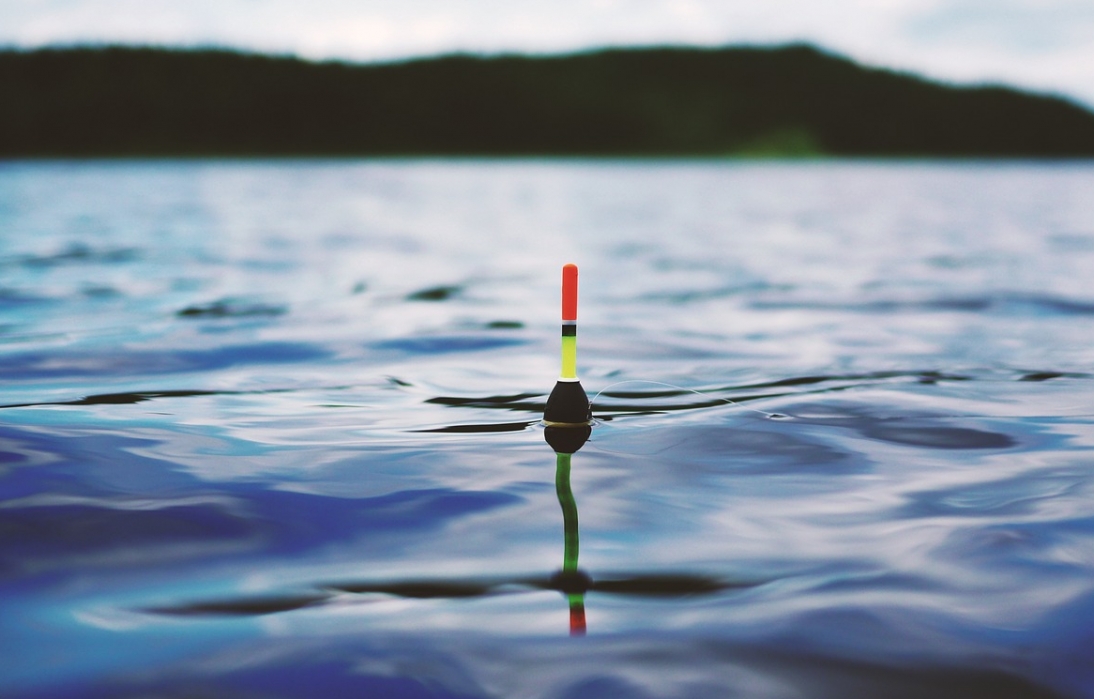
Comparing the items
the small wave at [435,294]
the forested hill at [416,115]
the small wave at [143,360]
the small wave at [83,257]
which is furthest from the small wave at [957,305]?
the forested hill at [416,115]

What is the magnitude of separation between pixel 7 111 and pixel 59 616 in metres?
159

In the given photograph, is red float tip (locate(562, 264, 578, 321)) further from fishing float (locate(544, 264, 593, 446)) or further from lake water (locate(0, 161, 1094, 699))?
lake water (locate(0, 161, 1094, 699))

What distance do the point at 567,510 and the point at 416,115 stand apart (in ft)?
577

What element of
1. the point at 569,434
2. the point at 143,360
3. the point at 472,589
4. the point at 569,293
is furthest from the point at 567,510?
the point at 143,360

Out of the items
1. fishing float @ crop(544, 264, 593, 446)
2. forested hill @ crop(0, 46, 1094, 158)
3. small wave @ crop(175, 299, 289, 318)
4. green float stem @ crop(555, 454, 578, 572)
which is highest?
forested hill @ crop(0, 46, 1094, 158)

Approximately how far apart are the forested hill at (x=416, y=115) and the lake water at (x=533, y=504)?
13348cm

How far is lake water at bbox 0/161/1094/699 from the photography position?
2998 millimetres

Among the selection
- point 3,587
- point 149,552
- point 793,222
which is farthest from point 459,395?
point 793,222

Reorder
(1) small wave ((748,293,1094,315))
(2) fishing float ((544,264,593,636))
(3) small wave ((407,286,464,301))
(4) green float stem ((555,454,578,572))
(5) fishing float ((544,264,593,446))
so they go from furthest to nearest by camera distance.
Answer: (3) small wave ((407,286,464,301))
(1) small wave ((748,293,1094,315))
(5) fishing float ((544,264,593,446))
(4) green float stem ((555,454,578,572))
(2) fishing float ((544,264,593,636))

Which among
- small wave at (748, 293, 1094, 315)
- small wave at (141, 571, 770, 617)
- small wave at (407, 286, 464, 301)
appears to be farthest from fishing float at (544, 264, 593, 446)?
small wave at (407, 286, 464, 301)

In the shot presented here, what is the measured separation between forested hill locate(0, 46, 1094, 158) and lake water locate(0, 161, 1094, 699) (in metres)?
133

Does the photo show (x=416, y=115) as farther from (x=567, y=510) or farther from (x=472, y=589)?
(x=472, y=589)

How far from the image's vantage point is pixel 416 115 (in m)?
175

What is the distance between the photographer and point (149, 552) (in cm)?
381
